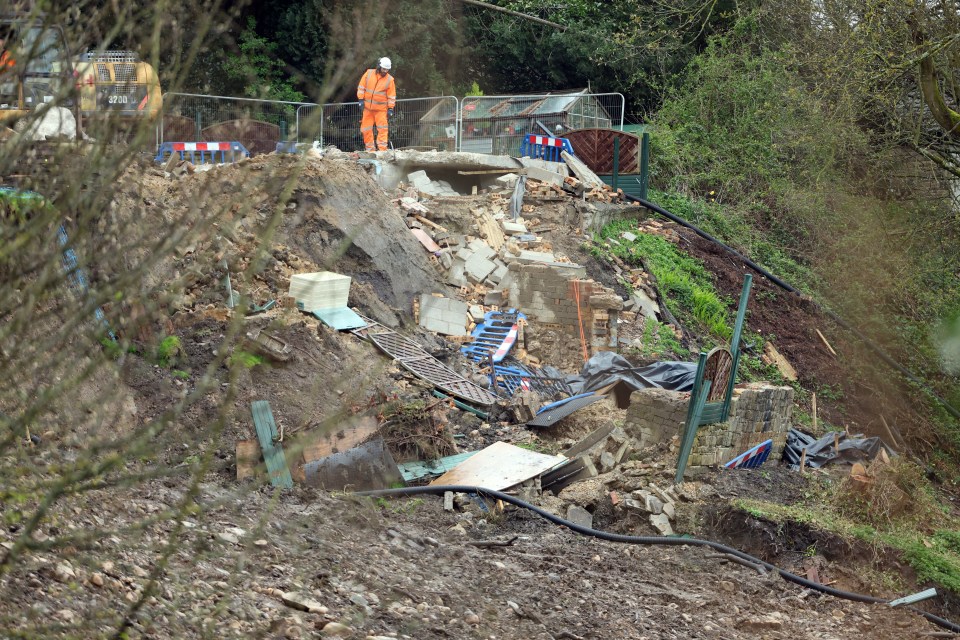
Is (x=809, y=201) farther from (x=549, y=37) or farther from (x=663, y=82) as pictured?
(x=549, y=37)

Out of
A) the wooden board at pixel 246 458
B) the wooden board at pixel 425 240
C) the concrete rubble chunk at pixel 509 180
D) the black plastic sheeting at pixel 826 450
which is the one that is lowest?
the black plastic sheeting at pixel 826 450

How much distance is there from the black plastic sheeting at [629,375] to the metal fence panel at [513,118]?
8.12 m

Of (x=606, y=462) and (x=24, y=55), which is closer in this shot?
(x=24, y=55)

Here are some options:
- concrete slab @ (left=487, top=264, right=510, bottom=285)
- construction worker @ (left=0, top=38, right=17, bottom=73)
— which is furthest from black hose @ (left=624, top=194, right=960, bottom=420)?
construction worker @ (left=0, top=38, right=17, bottom=73)

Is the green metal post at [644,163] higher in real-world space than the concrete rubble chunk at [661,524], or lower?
higher

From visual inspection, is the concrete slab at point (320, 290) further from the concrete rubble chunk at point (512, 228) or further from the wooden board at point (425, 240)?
the concrete rubble chunk at point (512, 228)

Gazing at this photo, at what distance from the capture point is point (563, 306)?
1520 cm

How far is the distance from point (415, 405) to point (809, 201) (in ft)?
45.9

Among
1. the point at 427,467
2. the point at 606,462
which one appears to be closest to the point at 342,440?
the point at 427,467

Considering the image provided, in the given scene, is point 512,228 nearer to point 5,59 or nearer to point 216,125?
point 216,125

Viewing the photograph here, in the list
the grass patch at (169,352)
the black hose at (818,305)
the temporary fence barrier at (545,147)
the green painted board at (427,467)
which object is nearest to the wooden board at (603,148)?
the temporary fence barrier at (545,147)

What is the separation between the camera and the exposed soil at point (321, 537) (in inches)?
130

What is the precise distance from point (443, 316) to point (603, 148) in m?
8.28

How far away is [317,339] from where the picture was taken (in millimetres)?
12047
